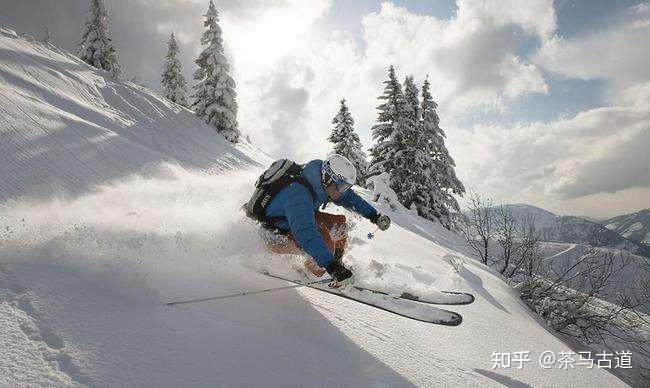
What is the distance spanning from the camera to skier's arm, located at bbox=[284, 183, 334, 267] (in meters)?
4.16

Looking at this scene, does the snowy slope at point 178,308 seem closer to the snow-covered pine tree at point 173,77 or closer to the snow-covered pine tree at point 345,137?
the snow-covered pine tree at point 345,137

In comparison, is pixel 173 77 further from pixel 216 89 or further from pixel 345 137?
pixel 345 137

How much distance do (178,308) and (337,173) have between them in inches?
98.3

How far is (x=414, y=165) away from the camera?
27516 millimetres

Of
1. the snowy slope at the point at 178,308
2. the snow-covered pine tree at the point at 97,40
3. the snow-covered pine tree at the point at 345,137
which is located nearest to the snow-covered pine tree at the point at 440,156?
the snow-covered pine tree at the point at 345,137

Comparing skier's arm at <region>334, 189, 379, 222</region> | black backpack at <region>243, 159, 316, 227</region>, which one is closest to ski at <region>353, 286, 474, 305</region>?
black backpack at <region>243, 159, 316, 227</region>

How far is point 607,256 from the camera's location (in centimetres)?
1480

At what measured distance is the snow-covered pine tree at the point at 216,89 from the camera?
3097cm

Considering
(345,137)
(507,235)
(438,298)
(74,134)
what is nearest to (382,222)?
(438,298)

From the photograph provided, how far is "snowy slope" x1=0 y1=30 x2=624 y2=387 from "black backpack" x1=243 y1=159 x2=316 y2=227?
0.35 metres

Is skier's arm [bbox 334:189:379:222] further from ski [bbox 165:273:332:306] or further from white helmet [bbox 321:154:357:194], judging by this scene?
ski [bbox 165:273:332:306]

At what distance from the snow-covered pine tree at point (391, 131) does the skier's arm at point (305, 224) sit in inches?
929

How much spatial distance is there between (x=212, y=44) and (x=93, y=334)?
110ft

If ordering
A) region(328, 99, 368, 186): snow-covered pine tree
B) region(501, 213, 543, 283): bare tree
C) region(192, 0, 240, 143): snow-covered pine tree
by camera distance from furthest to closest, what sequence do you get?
region(328, 99, 368, 186): snow-covered pine tree, region(192, 0, 240, 143): snow-covered pine tree, region(501, 213, 543, 283): bare tree
